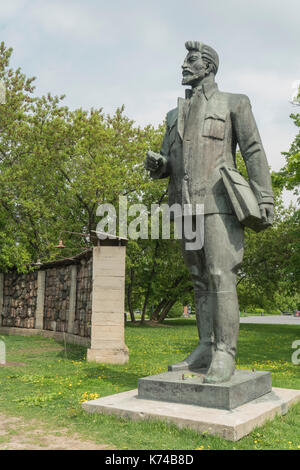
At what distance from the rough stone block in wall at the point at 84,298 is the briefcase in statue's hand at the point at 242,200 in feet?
23.7

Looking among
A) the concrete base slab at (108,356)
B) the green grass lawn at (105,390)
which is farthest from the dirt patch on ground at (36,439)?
the concrete base slab at (108,356)

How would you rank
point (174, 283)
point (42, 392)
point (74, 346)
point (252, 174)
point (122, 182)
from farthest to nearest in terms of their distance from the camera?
point (174, 283) → point (122, 182) → point (74, 346) → point (42, 392) → point (252, 174)

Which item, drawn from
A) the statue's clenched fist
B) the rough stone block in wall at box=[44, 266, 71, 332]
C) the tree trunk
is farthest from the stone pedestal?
the tree trunk

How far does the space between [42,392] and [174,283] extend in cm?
2153

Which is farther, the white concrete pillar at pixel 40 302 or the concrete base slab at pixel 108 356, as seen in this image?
the white concrete pillar at pixel 40 302

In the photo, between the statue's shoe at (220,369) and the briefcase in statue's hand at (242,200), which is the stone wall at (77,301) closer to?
the statue's shoe at (220,369)

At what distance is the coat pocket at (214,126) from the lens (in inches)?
172

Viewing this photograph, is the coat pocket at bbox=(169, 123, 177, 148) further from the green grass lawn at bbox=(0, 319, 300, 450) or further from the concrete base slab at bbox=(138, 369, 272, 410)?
the green grass lawn at bbox=(0, 319, 300, 450)

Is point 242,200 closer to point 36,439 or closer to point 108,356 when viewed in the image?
point 36,439

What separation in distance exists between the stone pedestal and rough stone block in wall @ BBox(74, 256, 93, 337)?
1.97 meters

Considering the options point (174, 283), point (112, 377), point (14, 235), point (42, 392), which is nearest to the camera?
point (42, 392)

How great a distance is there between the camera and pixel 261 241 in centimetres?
2750

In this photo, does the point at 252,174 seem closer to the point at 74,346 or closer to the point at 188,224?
the point at 188,224
